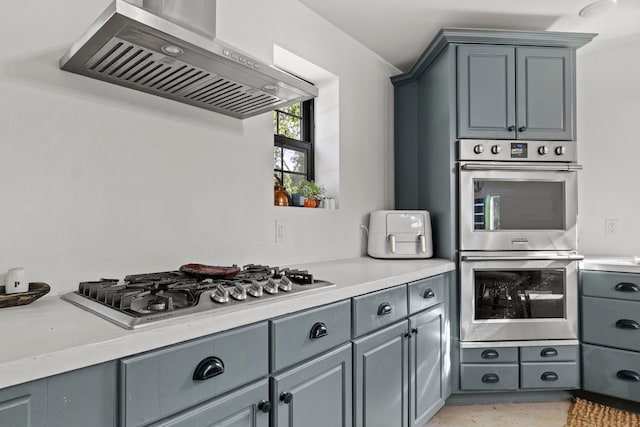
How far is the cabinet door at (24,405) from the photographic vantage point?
2.25 ft

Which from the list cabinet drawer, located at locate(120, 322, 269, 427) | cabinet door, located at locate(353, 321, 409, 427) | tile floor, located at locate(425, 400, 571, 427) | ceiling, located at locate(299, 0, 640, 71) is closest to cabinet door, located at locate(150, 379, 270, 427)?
cabinet drawer, located at locate(120, 322, 269, 427)

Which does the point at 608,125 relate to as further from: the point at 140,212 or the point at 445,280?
the point at 140,212

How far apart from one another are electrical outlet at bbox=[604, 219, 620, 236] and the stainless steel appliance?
28.2 inches

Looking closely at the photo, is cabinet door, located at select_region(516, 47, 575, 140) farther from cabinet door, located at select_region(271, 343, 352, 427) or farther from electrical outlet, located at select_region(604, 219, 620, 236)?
cabinet door, located at select_region(271, 343, 352, 427)

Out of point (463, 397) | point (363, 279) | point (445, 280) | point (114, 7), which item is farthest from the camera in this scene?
point (463, 397)

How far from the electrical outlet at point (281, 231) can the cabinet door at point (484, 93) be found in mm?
1252

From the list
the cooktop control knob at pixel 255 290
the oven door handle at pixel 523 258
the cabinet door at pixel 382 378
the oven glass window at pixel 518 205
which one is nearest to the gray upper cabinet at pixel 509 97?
the oven glass window at pixel 518 205

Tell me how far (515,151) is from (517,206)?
0.34 m

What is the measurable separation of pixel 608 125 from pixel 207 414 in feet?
10.8

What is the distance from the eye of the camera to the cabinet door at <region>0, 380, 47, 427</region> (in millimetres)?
686

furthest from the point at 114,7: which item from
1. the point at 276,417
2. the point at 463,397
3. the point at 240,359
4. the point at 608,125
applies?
the point at 608,125

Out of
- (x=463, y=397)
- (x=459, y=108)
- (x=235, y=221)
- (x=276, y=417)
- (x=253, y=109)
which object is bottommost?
(x=463, y=397)

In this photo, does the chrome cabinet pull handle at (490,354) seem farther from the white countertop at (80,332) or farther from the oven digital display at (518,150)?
the white countertop at (80,332)

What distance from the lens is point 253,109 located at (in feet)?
5.73
